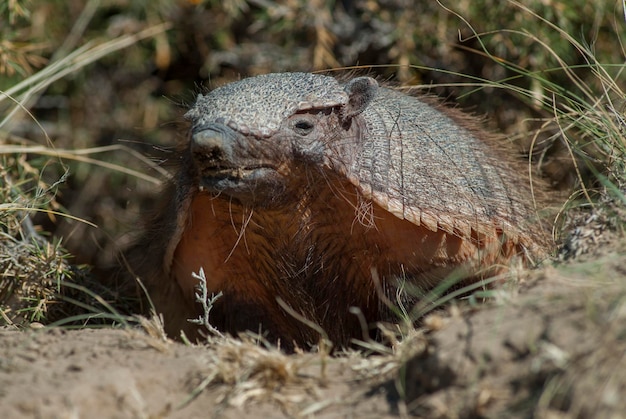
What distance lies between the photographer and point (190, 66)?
8.70 m

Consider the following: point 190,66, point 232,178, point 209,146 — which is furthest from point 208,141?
point 190,66

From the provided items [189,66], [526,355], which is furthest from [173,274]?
[189,66]

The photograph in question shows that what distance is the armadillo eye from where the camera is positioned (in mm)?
4379

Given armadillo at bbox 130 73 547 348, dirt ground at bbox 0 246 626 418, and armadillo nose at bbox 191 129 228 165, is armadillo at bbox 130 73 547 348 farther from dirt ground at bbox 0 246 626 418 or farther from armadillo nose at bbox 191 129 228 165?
dirt ground at bbox 0 246 626 418

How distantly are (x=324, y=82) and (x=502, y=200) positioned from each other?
4.02 feet

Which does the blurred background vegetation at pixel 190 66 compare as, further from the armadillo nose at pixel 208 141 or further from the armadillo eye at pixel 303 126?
the armadillo nose at pixel 208 141

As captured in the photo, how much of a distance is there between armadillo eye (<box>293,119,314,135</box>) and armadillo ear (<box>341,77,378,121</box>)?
250 millimetres

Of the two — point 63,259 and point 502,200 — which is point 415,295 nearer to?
point 502,200

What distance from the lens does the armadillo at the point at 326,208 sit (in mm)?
4293

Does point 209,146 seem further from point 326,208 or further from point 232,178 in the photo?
point 326,208

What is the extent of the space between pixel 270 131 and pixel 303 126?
25 centimetres

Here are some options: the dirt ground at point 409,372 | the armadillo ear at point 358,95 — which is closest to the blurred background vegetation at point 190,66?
the armadillo ear at point 358,95

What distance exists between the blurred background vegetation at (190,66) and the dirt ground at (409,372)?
6.07 ft

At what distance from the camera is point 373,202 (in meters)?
4.37
